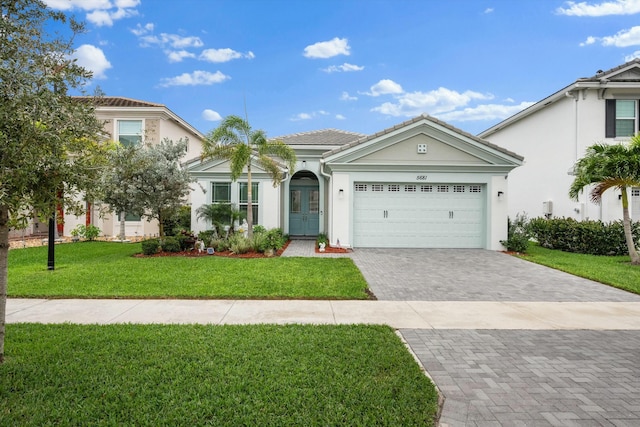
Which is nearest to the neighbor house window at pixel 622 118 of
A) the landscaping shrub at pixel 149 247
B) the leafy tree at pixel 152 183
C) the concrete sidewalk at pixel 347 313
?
the concrete sidewalk at pixel 347 313

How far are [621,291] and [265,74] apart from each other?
18.3 meters

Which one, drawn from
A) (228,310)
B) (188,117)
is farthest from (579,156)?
(188,117)

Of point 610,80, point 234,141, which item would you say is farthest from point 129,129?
point 610,80

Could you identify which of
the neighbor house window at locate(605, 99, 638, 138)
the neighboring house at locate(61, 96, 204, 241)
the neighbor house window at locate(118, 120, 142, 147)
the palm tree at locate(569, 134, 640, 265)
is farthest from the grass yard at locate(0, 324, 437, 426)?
the neighbor house window at locate(605, 99, 638, 138)

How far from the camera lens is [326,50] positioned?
83.6 feet

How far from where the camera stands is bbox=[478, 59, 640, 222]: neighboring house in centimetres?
1411

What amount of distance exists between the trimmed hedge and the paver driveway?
250 inches

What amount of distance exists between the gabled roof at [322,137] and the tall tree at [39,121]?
14264 millimetres

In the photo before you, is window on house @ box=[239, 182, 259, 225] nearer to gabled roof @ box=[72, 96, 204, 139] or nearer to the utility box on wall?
gabled roof @ box=[72, 96, 204, 139]

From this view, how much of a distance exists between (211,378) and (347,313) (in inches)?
115

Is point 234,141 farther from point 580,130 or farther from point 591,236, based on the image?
point 580,130

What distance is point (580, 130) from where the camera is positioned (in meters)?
14.5

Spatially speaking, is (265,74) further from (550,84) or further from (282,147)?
(550,84)

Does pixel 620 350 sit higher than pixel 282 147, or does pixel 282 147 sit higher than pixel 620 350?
pixel 282 147
